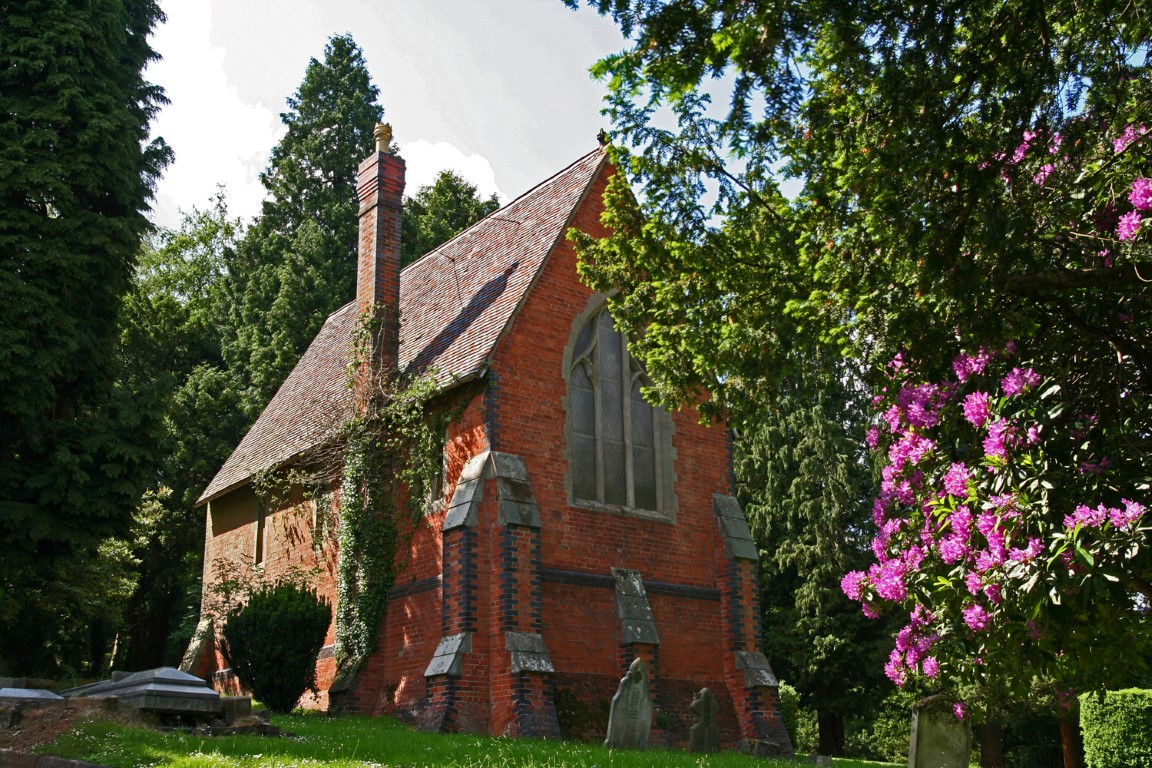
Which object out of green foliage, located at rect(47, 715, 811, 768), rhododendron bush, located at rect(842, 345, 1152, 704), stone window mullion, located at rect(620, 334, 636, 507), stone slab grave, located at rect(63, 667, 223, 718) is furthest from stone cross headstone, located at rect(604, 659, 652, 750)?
rhododendron bush, located at rect(842, 345, 1152, 704)

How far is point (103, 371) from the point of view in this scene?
20047 mm

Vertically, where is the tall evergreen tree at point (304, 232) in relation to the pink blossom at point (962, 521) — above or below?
above

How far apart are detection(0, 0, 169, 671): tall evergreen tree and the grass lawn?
747 centimetres

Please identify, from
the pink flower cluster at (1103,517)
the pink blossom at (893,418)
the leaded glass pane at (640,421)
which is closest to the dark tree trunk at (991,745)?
the leaded glass pane at (640,421)

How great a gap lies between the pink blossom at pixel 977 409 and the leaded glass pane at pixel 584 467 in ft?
35.7

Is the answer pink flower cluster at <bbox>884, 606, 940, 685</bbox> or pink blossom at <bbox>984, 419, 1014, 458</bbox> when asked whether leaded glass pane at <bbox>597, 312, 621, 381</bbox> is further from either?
pink blossom at <bbox>984, 419, 1014, 458</bbox>

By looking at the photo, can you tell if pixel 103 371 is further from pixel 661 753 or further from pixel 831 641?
pixel 831 641

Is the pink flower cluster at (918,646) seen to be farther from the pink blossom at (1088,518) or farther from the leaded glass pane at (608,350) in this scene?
the leaded glass pane at (608,350)

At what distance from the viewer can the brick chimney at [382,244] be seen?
20.4m

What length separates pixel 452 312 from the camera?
66.8ft

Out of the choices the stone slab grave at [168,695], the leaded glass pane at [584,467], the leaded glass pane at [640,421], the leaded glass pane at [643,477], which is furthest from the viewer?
the leaded glass pane at [640,421]

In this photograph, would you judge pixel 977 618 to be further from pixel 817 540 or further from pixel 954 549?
pixel 817 540

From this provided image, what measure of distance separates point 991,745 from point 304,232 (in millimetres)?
26914

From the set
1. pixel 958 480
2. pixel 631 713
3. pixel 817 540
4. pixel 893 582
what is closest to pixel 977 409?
pixel 958 480
